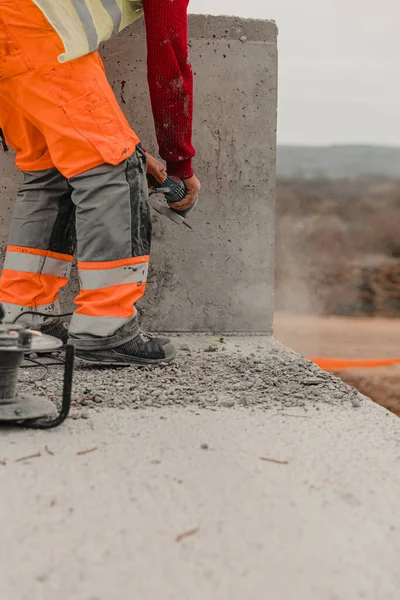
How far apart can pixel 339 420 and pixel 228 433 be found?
37 centimetres

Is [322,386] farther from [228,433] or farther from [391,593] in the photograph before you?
[391,593]

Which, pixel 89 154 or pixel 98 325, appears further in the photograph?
pixel 98 325

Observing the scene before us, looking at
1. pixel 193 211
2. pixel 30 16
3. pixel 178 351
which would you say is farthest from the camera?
pixel 193 211

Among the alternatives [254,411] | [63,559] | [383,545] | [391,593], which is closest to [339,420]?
[254,411]

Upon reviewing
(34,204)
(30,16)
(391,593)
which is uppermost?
(30,16)

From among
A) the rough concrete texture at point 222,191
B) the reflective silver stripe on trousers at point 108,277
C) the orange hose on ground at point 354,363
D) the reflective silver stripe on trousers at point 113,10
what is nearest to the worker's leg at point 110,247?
the reflective silver stripe on trousers at point 108,277

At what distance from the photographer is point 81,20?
241 cm

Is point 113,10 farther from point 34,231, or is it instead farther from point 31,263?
point 31,263

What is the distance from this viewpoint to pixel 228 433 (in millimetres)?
1837

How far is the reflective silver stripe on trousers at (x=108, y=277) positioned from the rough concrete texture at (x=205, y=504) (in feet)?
1.76

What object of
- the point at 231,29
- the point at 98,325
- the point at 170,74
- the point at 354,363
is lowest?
the point at 354,363

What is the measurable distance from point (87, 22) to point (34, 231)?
2.83 ft

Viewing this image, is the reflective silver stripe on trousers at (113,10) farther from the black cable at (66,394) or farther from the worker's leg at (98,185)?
the black cable at (66,394)

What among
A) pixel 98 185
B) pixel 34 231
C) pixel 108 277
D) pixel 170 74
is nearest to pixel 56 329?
pixel 34 231
